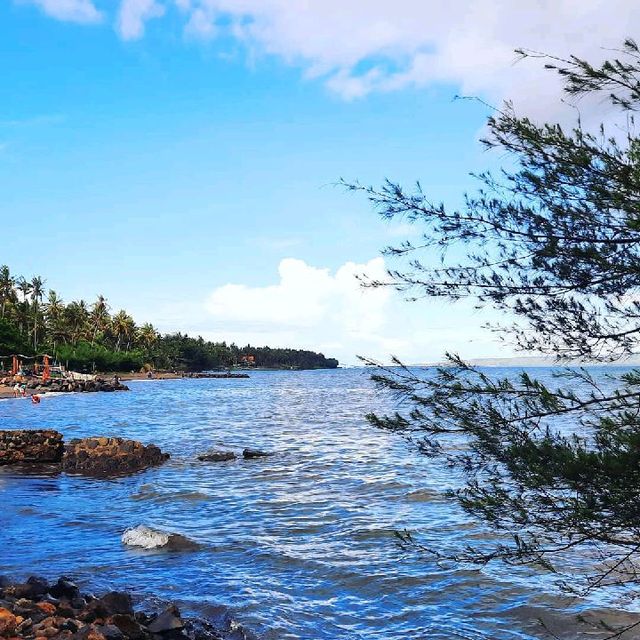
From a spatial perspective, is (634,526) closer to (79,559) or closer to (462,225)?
(462,225)

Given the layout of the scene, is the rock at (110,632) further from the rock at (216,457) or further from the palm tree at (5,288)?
the palm tree at (5,288)

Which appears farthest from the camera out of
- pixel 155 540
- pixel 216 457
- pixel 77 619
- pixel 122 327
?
pixel 122 327

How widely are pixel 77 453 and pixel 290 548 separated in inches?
590

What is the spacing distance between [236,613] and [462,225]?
7.58 meters

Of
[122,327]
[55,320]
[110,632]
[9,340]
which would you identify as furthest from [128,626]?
[122,327]

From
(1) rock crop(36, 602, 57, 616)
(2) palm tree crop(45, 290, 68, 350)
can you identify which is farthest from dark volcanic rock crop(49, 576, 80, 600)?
(2) palm tree crop(45, 290, 68, 350)

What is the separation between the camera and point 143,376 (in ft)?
520

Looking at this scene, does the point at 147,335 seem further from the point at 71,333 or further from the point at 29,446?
the point at 29,446

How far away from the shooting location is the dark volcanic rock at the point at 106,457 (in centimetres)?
2514

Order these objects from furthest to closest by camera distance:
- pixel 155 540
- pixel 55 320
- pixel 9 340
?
pixel 55 320 → pixel 9 340 → pixel 155 540

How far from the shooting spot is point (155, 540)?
14156mm

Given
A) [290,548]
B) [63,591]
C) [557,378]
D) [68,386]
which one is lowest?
[68,386]

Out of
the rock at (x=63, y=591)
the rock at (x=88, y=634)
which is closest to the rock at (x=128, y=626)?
the rock at (x=88, y=634)

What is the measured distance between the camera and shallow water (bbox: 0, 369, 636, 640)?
1014 centimetres
